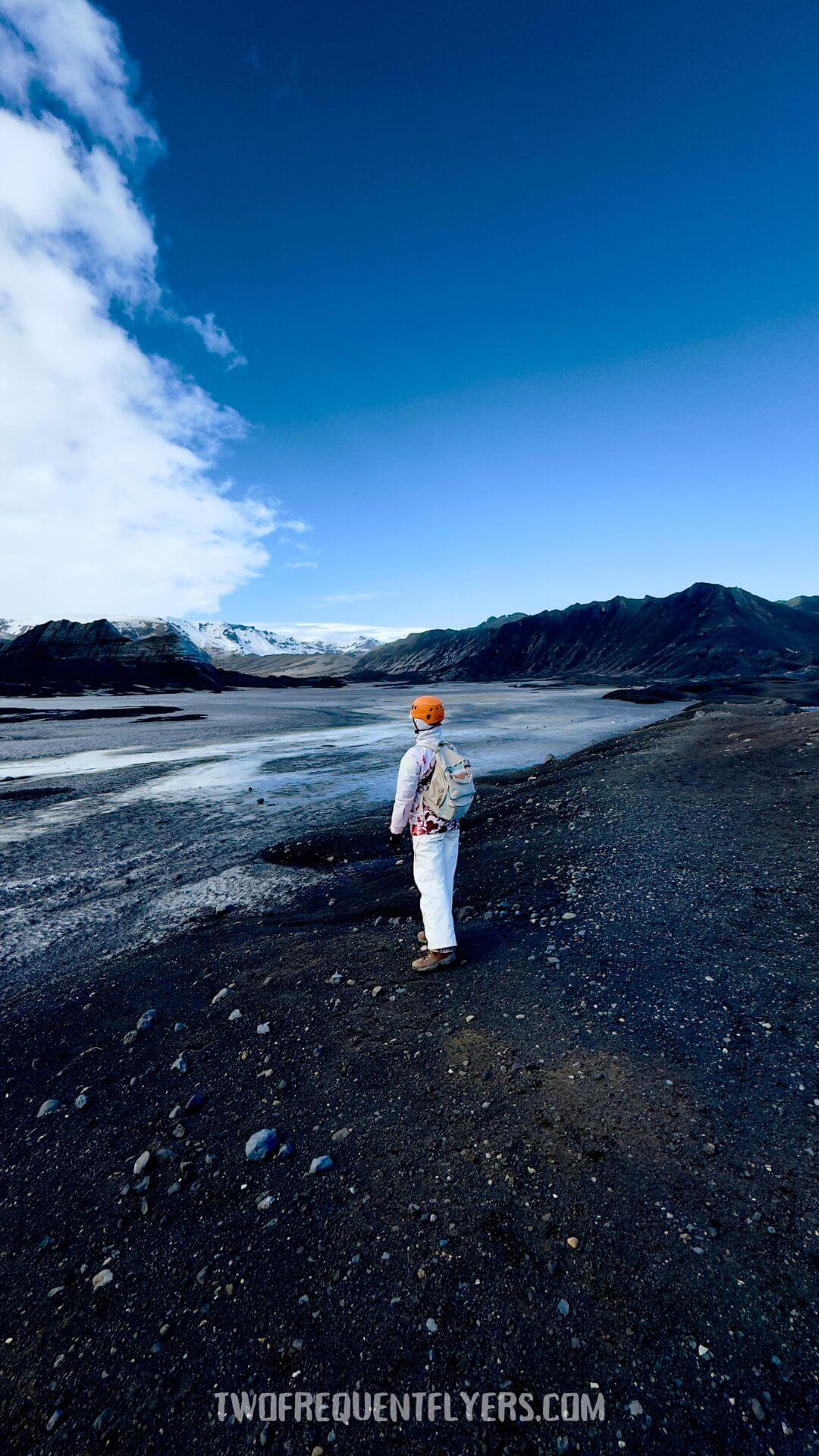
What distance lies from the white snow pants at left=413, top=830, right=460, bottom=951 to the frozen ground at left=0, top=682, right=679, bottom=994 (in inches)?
133

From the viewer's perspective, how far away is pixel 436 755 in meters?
5.31

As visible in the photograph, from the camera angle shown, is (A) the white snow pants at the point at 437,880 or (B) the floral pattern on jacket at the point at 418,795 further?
(A) the white snow pants at the point at 437,880

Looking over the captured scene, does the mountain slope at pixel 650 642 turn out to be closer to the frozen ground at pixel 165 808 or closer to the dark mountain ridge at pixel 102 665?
the dark mountain ridge at pixel 102 665

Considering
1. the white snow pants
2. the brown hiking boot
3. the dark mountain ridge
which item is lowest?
the brown hiking boot

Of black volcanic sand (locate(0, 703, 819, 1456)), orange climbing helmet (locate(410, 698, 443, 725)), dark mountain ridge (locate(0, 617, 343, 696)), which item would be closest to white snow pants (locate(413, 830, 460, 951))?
black volcanic sand (locate(0, 703, 819, 1456))

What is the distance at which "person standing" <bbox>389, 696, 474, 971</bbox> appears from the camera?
524cm

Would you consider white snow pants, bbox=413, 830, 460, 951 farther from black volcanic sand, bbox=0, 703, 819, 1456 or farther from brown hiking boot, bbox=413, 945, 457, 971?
black volcanic sand, bbox=0, 703, 819, 1456

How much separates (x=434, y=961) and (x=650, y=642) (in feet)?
487

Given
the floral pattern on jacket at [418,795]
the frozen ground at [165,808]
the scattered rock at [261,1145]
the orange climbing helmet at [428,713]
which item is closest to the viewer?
the scattered rock at [261,1145]

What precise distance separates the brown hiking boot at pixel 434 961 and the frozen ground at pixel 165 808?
3.24m

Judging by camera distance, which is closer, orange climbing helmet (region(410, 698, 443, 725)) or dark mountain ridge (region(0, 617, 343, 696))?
orange climbing helmet (region(410, 698, 443, 725))

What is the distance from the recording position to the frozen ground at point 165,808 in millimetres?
7785

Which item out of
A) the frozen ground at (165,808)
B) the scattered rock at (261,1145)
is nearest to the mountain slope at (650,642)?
the frozen ground at (165,808)

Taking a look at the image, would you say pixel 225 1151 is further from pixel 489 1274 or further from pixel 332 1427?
pixel 489 1274
